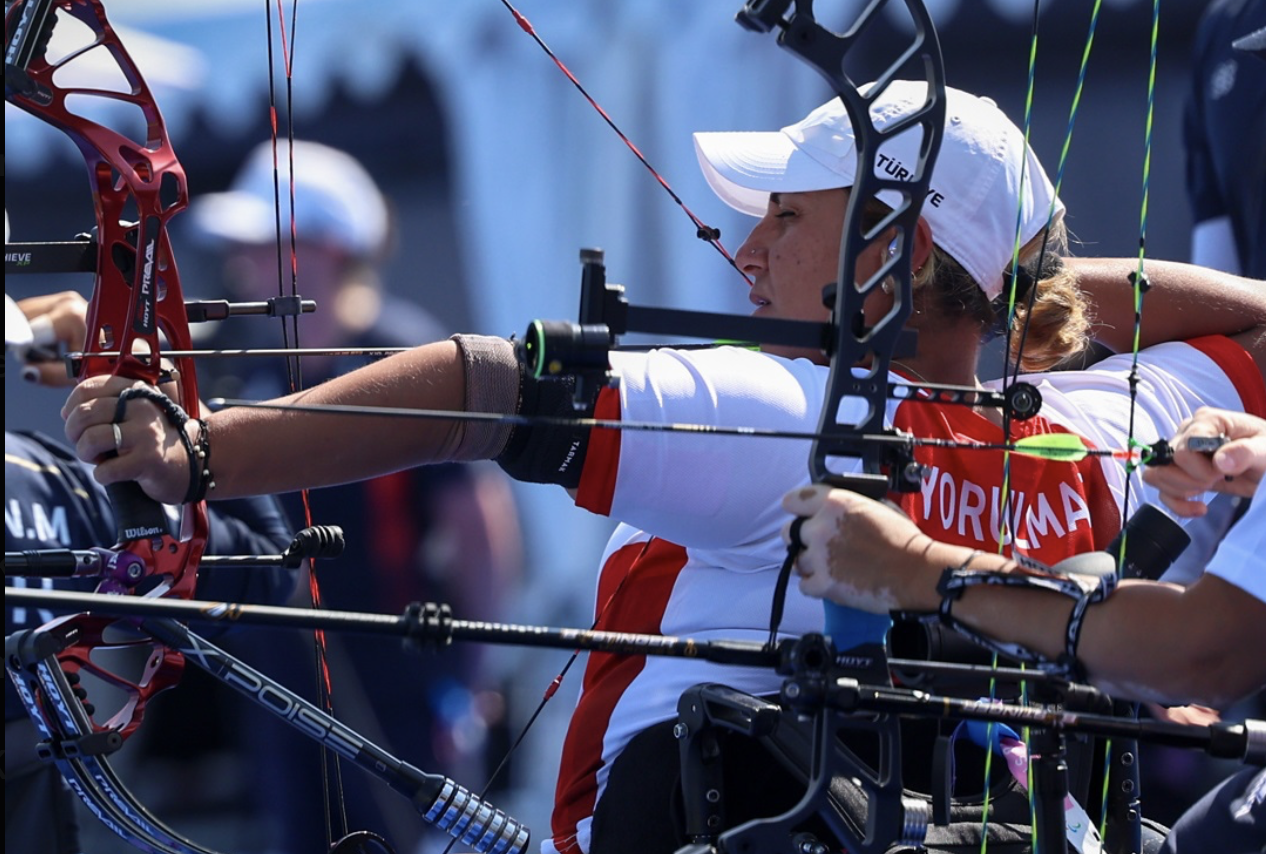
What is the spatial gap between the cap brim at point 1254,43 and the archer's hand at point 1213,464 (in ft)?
5.21

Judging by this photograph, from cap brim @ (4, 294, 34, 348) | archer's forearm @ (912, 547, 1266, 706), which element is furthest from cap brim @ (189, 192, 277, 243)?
archer's forearm @ (912, 547, 1266, 706)

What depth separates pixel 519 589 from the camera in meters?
3.40

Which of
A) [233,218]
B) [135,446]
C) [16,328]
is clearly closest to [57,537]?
[16,328]

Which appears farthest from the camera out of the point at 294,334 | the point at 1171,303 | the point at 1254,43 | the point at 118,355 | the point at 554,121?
the point at 554,121

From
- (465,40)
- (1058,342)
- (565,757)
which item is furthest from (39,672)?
(465,40)

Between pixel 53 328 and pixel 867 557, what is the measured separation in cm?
258

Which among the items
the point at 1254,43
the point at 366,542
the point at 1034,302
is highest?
the point at 1254,43

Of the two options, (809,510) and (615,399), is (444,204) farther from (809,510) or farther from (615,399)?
(809,510)

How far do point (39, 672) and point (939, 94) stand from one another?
1233mm

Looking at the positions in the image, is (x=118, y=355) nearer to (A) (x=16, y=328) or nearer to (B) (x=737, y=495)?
(B) (x=737, y=495)

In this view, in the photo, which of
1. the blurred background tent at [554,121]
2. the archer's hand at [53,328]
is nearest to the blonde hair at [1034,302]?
the blurred background tent at [554,121]

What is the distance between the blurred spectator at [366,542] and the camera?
340 cm

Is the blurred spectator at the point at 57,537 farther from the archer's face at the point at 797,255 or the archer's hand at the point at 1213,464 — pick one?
the archer's hand at the point at 1213,464

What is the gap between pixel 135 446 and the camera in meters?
1.54
